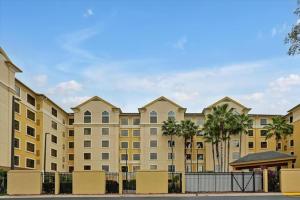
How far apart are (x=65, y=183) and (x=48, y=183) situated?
1.56 meters

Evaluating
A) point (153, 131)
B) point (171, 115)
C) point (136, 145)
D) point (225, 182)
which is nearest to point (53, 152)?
point (136, 145)

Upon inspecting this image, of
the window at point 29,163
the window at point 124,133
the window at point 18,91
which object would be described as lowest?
the window at point 29,163

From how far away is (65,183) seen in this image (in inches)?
1845

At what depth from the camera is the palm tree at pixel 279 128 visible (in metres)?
101

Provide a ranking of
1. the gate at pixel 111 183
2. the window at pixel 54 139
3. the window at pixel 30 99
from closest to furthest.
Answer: the gate at pixel 111 183
the window at pixel 30 99
the window at pixel 54 139

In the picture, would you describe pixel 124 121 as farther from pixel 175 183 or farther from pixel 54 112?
pixel 175 183

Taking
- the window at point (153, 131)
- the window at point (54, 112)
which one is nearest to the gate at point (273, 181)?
the window at point (153, 131)

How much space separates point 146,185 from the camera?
46.1 meters

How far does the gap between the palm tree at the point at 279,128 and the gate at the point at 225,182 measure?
55132mm

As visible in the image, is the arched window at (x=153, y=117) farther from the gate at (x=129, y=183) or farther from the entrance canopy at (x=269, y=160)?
the gate at (x=129, y=183)

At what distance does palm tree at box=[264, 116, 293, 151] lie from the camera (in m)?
101

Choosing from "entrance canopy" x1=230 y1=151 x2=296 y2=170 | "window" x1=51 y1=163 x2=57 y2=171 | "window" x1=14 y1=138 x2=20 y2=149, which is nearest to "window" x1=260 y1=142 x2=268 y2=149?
"window" x1=51 y1=163 x2=57 y2=171

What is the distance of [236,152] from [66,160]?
117 ft

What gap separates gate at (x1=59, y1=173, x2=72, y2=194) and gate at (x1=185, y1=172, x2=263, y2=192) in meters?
10.7
